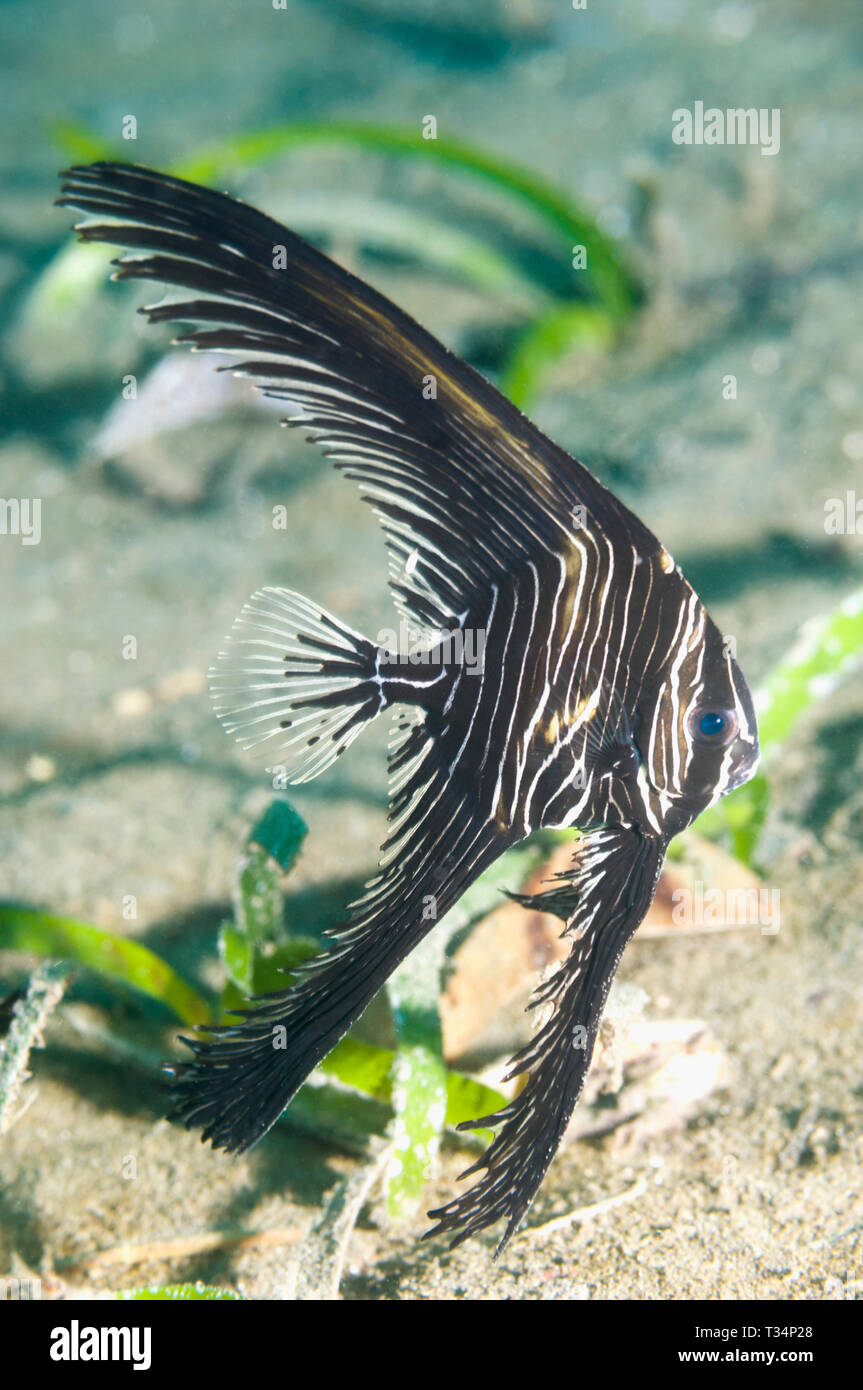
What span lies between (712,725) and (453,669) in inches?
19.6

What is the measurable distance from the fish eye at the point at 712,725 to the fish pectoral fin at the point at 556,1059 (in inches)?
11.1

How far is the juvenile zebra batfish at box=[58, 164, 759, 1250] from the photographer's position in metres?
1.70

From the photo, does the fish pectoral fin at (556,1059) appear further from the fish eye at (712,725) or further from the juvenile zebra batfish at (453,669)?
the fish eye at (712,725)

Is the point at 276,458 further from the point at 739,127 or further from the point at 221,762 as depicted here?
the point at 739,127

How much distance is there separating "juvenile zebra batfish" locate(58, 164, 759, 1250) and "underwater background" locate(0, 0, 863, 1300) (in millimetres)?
520

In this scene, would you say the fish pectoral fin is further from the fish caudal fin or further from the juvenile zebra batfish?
the fish caudal fin

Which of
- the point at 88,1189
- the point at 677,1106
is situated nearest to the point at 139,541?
the point at 88,1189

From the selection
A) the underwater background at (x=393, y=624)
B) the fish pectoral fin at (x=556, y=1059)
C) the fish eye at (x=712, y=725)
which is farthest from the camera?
the underwater background at (x=393, y=624)

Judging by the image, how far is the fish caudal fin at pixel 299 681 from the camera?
73.1 inches

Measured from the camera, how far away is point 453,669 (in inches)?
72.6

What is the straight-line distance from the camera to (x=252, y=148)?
490 centimetres

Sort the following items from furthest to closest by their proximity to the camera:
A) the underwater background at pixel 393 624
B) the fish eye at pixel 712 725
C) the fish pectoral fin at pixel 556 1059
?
the underwater background at pixel 393 624
the fish eye at pixel 712 725
the fish pectoral fin at pixel 556 1059

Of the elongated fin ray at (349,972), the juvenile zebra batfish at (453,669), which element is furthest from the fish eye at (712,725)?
the elongated fin ray at (349,972)

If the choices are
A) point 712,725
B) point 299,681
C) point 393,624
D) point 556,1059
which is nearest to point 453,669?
point 299,681
